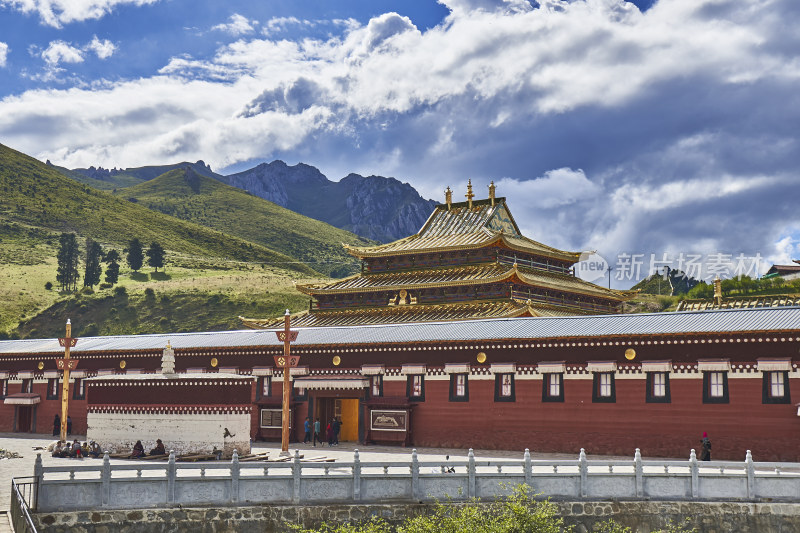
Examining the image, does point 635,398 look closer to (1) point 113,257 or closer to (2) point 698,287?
(2) point 698,287

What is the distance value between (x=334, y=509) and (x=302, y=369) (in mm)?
19924

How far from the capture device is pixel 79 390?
5294 cm

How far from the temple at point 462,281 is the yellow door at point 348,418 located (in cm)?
1232

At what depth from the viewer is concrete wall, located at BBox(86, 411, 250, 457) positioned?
3672 cm

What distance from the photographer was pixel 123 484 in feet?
82.7

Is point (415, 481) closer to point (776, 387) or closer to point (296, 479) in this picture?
point (296, 479)

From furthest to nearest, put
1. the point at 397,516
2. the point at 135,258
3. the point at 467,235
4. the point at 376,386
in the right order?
the point at 135,258 < the point at 467,235 < the point at 376,386 < the point at 397,516

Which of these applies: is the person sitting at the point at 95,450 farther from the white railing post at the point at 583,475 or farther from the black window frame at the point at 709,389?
the black window frame at the point at 709,389

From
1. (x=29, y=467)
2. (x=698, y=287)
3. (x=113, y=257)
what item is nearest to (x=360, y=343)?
(x=29, y=467)

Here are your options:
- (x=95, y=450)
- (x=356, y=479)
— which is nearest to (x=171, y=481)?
(x=356, y=479)

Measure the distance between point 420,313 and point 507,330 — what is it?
18.1 meters

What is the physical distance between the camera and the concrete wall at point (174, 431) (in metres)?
36.7

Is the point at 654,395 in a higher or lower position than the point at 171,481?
higher

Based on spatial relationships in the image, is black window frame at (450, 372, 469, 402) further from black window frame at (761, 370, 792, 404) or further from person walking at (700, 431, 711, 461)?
black window frame at (761, 370, 792, 404)
